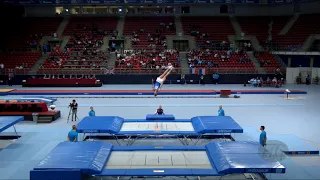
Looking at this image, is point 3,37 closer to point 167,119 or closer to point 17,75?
point 17,75

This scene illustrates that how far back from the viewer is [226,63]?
123 feet

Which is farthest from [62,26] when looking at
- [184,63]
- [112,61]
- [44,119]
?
[44,119]

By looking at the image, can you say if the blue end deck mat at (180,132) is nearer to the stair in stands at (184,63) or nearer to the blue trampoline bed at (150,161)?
the blue trampoline bed at (150,161)

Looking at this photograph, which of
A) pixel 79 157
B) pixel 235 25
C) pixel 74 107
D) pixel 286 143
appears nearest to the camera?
pixel 79 157

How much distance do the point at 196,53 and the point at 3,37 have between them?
25.5 meters

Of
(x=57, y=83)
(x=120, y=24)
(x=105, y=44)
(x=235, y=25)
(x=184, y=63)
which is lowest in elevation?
(x=57, y=83)

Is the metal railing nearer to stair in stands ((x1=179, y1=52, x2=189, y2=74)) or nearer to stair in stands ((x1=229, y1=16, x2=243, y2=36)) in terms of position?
stair in stands ((x1=179, y1=52, x2=189, y2=74))

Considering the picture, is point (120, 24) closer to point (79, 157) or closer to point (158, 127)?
point (158, 127)

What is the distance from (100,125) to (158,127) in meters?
2.59

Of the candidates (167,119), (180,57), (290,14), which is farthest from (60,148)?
(290,14)

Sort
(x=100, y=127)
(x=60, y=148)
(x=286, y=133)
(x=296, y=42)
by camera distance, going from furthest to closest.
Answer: (x=296, y=42) → (x=286, y=133) → (x=100, y=127) → (x=60, y=148)

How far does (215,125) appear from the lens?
47.7ft

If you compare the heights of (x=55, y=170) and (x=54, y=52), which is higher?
(x=54, y=52)

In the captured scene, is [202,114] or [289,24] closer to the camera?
[202,114]
